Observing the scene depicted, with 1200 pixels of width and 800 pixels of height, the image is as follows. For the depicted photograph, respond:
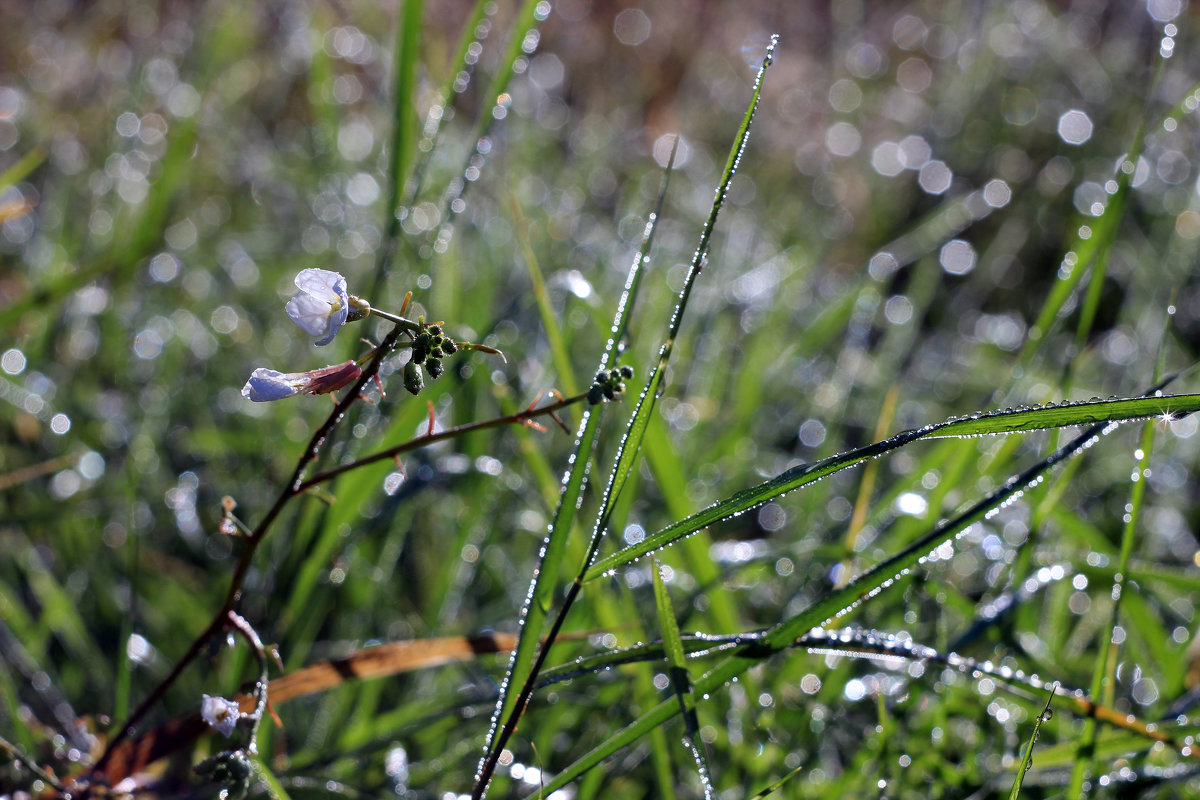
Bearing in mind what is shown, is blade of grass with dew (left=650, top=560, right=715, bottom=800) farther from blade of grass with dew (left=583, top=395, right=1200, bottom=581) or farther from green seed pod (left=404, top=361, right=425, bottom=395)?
green seed pod (left=404, top=361, right=425, bottom=395)

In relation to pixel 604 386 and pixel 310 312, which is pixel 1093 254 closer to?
pixel 604 386

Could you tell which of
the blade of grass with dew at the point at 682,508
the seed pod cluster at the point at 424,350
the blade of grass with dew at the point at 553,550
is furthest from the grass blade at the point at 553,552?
the blade of grass with dew at the point at 682,508

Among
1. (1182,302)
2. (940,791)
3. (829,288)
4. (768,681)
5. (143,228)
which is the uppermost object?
(829,288)

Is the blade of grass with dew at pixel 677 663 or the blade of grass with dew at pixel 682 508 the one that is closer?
the blade of grass with dew at pixel 677 663

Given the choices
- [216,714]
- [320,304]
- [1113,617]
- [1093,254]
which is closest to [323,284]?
[320,304]

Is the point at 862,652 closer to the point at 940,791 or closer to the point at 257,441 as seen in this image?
the point at 940,791

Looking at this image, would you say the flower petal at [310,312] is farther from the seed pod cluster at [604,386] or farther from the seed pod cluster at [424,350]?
the seed pod cluster at [604,386]

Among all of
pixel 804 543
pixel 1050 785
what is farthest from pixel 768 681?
pixel 1050 785

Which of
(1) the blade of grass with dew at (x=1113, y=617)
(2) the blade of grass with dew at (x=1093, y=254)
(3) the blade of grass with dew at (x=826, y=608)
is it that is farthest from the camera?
(2) the blade of grass with dew at (x=1093, y=254)
